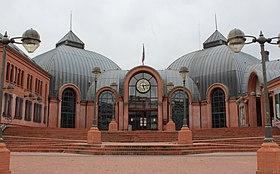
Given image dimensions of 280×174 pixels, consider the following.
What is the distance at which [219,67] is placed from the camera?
5078cm

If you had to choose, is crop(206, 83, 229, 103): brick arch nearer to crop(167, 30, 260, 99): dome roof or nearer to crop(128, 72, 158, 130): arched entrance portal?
crop(167, 30, 260, 99): dome roof

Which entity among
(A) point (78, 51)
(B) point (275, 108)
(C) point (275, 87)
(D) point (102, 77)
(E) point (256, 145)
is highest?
(A) point (78, 51)

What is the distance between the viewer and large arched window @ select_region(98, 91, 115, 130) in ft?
156

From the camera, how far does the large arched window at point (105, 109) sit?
156 feet

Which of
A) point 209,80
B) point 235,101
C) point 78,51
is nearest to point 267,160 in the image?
point 235,101

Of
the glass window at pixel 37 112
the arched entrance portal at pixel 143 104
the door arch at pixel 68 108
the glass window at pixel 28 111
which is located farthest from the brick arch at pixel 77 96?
the arched entrance portal at pixel 143 104

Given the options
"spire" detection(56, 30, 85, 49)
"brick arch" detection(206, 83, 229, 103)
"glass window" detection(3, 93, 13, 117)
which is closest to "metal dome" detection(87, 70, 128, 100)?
"spire" detection(56, 30, 85, 49)

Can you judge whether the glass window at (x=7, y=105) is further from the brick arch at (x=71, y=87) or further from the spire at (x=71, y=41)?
the spire at (x=71, y=41)

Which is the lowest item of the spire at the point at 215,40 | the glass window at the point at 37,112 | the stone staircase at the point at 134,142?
the stone staircase at the point at 134,142

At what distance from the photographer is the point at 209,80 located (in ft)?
167

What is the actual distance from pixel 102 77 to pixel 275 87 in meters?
25.7

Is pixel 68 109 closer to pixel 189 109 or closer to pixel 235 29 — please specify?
pixel 189 109

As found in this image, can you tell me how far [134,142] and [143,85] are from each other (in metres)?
17.0

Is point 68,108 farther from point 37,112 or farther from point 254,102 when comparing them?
point 254,102
